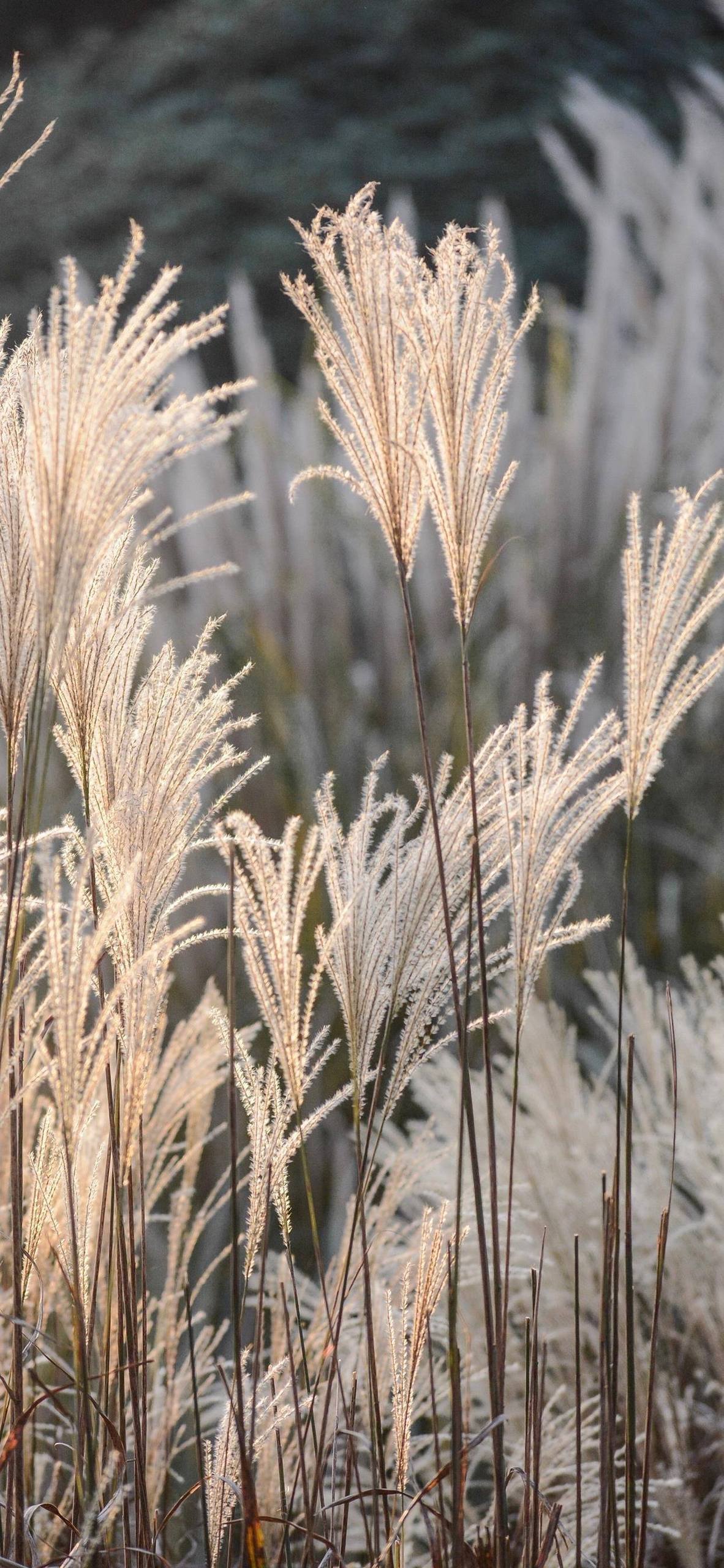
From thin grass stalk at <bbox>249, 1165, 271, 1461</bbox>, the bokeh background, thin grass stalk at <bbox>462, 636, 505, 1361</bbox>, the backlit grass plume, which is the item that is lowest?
thin grass stalk at <bbox>249, 1165, 271, 1461</bbox>

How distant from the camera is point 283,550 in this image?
7.54 feet

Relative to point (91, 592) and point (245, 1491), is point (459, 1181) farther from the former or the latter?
point (91, 592)

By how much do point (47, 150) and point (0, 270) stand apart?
813 millimetres

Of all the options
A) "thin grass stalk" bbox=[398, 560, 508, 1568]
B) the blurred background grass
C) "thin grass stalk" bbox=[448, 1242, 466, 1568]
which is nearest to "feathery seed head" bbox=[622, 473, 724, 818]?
"thin grass stalk" bbox=[398, 560, 508, 1568]

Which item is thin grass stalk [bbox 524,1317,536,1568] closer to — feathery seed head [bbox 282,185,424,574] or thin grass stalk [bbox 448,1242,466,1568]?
thin grass stalk [bbox 448,1242,466,1568]

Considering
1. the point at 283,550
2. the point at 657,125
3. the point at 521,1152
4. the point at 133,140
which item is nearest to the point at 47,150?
the point at 133,140

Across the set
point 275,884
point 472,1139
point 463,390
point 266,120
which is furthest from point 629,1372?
point 266,120

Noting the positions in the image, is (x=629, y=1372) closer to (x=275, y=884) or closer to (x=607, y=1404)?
(x=607, y=1404)

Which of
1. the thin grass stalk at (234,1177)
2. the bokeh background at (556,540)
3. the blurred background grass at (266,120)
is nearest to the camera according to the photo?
the thin grass stalk at (234,1177)

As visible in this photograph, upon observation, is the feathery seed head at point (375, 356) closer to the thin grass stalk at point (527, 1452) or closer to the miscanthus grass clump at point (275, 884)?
the miscanthus grass clump at point (275, 884)

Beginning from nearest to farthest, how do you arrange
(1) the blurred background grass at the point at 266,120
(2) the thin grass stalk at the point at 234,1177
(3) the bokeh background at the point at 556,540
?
(2) the thin grass stalk at the point at 234,1177
(3) the bokeh background at the point at 556,540
(1) the blurred background grass at the point at 266,120

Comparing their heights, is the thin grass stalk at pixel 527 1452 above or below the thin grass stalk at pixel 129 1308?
below

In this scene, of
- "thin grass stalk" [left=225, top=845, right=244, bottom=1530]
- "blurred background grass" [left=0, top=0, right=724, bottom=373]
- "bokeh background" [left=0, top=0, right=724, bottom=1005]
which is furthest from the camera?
"blurred background grass" [left=0, top=0, right=724, bottom=373]

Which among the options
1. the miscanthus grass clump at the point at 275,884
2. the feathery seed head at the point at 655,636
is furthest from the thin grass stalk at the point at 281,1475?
the feathery seed head at the point at 655,636
